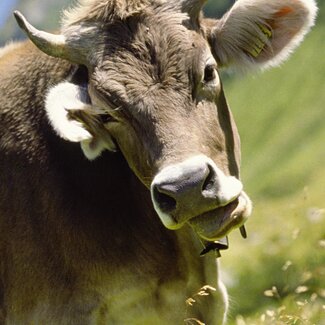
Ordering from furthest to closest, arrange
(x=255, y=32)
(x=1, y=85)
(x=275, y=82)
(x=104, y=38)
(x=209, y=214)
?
(x=275, y=82) < (x=1, y=85) < (x=255, y=32) < (x=104, y=38) < (x=209, y=214)

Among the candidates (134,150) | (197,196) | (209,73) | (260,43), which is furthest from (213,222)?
(260,43)

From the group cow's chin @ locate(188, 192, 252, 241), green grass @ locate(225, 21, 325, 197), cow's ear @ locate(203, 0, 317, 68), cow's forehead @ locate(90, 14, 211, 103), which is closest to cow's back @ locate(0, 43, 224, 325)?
cow's forehead @ locate(90, 14, 211, 103)

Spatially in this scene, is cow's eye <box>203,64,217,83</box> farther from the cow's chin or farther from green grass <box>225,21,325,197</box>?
green grass <box>225,21,325,197</box>

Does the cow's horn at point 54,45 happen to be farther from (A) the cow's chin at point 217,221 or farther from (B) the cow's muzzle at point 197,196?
(A) the cow's chin at point 217,221

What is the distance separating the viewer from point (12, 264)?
10797 mm

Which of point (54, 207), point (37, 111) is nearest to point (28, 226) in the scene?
point (54, 207)

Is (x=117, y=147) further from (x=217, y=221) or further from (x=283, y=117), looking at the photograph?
(x=283, y=117)

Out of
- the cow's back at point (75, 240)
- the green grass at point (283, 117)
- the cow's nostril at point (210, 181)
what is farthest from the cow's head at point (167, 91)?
the green grass at point (283, 117)

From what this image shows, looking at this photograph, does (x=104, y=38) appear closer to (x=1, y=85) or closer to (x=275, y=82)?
(x=1, y=85)

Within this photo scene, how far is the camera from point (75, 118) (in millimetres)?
9914

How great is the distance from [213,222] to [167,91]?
1.37 meters

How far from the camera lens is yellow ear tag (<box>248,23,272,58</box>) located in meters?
10.6

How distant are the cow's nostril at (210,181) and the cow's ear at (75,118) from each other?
1.52 meters

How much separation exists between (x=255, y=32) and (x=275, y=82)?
17611cm
